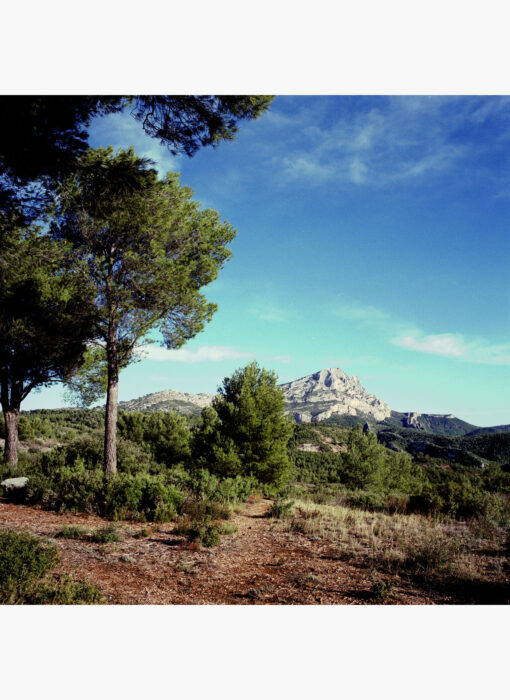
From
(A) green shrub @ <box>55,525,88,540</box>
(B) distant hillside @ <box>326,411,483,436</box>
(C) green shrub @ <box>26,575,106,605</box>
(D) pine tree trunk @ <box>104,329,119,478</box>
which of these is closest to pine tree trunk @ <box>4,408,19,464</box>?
(D) pine tree trunk @ <box>104,329,119,478</box>

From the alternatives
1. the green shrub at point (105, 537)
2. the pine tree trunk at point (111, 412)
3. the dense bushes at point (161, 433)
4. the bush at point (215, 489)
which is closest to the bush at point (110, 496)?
the pine tree trunk at point (111, 412)

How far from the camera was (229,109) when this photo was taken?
5164 millimetres

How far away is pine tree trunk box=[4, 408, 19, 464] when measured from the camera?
1281cm

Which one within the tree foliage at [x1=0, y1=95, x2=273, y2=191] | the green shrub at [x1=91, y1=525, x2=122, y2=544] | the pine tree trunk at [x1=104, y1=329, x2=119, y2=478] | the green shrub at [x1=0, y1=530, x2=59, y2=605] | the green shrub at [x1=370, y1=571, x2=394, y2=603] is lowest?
the green shrub at [x1=91, y1=525, x2=122, y2=544]

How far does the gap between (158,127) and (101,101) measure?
86 centimetres

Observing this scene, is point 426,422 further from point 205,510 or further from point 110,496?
point 110,496

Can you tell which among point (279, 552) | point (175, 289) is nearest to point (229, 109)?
point (175, 289)

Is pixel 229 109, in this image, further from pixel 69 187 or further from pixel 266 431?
pixel 266 431

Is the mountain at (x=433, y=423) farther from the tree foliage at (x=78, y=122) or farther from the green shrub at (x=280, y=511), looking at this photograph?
the tree foliage at (x=78, y=122)

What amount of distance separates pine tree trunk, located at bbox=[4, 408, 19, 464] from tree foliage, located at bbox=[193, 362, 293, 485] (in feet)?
23.7

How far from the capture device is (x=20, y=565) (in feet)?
12.5

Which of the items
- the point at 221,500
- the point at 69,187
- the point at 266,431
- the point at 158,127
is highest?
the point at 158,127

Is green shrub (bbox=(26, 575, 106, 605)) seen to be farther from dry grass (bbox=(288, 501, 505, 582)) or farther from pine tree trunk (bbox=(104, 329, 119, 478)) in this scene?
pine tree trunk (bbox=(104, 329, 119, 478))
